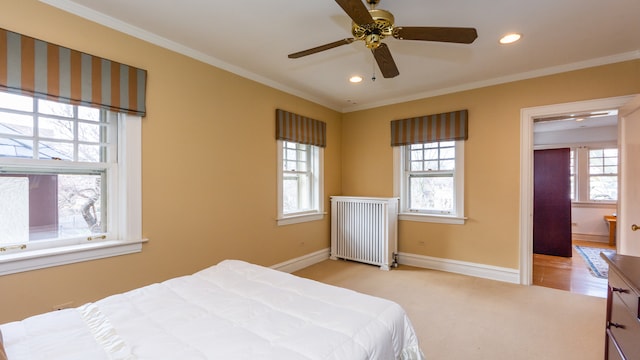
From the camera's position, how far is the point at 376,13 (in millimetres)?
1681

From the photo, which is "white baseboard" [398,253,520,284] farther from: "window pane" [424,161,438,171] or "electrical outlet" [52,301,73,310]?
"electrical outlet" [52,301,73,310]

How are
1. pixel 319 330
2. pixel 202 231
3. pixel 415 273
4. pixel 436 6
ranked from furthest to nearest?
pixel 415 273 → pixel 202 231 → pixel 436 6 → pixel 319 330

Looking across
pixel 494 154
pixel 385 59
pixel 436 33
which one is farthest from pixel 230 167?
pixel 494 154

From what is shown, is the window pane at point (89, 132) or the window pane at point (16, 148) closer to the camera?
the window pane at point (16, 148)

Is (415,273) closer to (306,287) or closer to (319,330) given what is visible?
(306,287)

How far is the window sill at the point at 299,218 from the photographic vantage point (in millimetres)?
3746

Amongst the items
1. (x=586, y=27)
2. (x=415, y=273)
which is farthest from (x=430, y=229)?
(x=586, y=27)

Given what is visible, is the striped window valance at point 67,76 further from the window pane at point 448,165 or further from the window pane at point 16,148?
the window pane at point 448,165

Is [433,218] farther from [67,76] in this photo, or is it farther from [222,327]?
[67,76]

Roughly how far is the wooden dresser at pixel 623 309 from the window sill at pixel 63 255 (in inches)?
120

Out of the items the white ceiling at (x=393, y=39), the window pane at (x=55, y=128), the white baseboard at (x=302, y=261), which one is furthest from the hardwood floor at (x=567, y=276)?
the window pane at (x=55, y=128)

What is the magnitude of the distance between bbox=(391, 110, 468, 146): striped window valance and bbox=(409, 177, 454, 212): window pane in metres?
0.60

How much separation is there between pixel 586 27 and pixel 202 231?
3.82 m

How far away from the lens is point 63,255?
2016 mm
